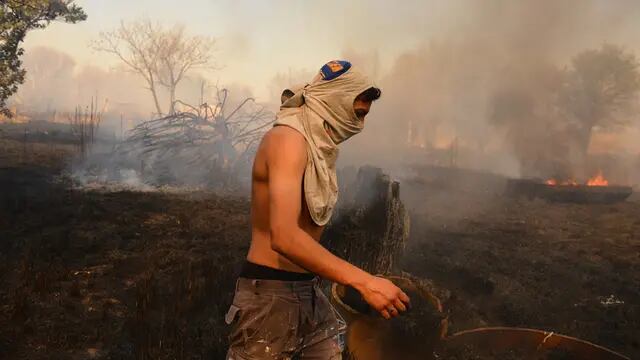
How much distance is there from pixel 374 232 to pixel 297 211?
3515 mm

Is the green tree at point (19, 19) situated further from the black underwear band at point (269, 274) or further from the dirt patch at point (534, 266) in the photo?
the black underwear band at point (269, 274)

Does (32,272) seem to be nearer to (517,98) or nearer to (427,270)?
(427,270)

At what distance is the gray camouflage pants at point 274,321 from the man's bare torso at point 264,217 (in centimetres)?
10

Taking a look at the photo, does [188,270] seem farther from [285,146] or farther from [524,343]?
[285,146]

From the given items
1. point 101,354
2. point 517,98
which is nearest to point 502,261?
point 101,354

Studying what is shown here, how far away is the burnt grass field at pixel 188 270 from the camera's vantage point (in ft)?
14.5

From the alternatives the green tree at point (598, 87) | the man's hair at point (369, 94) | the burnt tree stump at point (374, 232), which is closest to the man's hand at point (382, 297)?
the man's hair at point (369, 94)

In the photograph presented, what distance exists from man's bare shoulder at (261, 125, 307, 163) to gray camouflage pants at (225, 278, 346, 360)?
64cm

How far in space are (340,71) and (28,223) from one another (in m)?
8.05

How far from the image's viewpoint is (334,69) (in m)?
2.21

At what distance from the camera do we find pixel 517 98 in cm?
2723

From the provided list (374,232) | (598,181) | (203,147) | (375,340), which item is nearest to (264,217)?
(375,340)

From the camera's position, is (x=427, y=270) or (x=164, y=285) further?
(x=427, y=270)

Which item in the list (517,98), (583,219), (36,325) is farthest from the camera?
(517,98)
